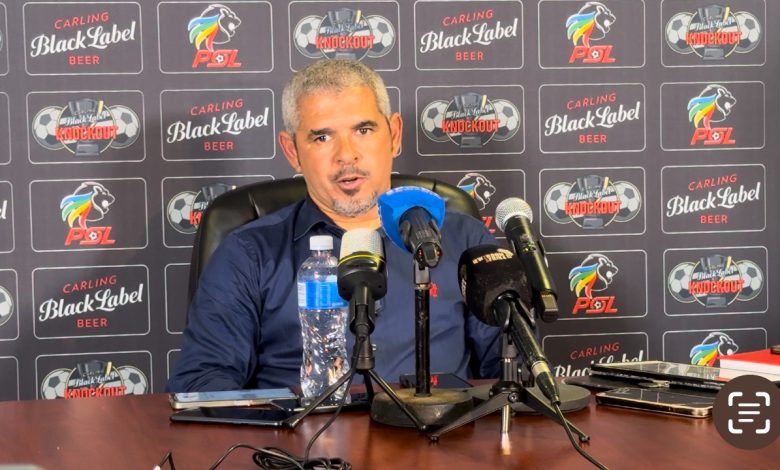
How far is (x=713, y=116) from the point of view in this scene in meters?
3.36

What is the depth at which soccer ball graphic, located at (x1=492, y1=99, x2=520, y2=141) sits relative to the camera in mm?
3254

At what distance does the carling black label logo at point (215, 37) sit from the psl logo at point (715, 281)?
153 centimetres

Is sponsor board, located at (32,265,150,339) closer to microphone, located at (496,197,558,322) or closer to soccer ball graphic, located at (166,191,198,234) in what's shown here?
soccer ball graphic, located at (166,191,198,234)

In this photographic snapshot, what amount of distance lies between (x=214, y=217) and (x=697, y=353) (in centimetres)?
183

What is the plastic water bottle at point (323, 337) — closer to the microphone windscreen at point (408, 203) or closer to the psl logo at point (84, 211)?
the microphone windscreen at point (408, 203)

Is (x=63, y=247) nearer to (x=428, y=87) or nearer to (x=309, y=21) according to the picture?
(x=309, y=21)

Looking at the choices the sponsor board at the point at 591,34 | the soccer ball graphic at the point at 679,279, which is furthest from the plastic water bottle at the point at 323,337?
the soccer ball graphic at the point at 679,279

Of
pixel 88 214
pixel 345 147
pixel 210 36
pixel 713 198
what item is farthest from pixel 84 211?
pixel 713 198

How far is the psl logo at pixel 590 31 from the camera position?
329 centimetres

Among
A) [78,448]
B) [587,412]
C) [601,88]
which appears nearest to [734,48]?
[601,88]

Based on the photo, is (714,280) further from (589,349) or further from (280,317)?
(280,317)

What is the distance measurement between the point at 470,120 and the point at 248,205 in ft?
3.43

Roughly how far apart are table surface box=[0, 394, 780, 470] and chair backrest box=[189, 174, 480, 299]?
0.84 m

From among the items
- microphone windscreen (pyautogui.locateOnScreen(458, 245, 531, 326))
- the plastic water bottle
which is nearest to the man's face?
the plastic water bottle
